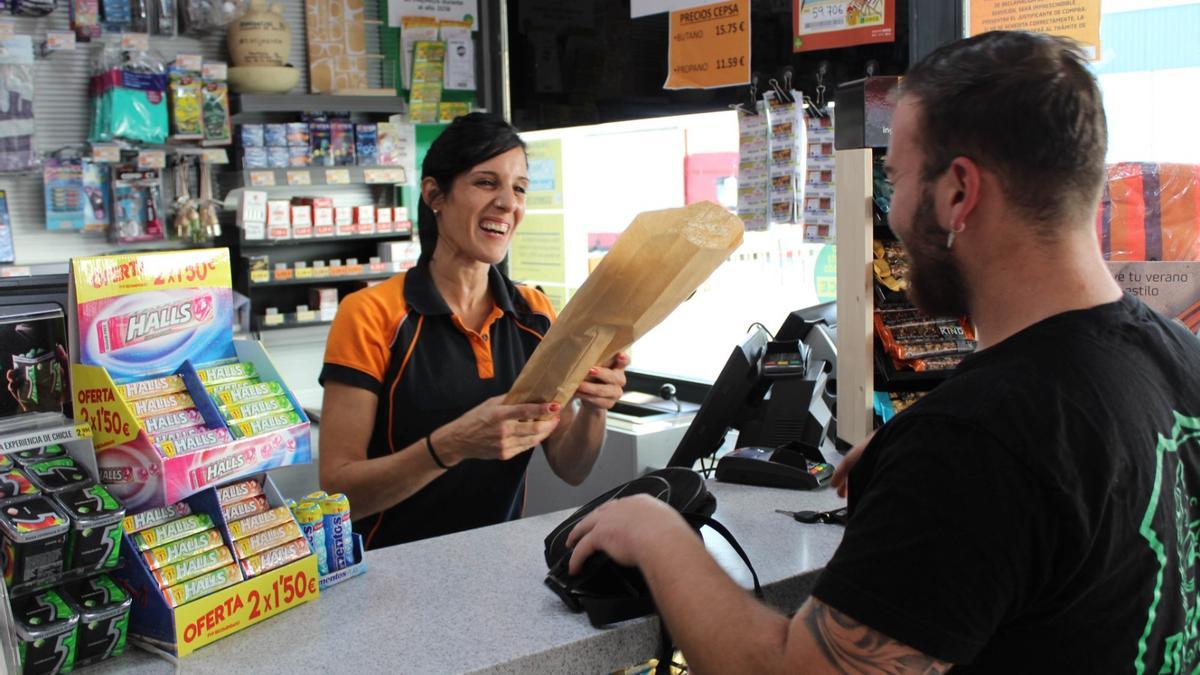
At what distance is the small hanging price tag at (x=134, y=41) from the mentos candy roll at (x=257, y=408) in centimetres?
350

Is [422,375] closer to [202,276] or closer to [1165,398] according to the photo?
[202,276]

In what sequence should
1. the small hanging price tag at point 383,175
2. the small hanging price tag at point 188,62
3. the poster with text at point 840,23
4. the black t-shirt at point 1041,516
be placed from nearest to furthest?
the black t-shirt at point 1041,516
the poster with text at point 840,23
the small hanging price tag at point 188,62
the small hanging price tag at point 383,175

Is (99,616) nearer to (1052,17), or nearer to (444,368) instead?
(444,368)

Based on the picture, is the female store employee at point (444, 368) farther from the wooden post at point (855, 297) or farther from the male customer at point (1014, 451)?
the male customer at point (1014, 451)

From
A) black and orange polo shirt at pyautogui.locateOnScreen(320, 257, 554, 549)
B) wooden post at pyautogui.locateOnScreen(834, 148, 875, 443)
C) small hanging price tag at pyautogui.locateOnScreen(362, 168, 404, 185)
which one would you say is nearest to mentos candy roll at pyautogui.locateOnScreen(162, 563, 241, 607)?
black and orange polo shirt at pyautogui.locateOnScreen(320, 257, 554, 549)

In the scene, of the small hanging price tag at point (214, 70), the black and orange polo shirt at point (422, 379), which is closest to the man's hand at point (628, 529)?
the black and orange polo shirt at point (422, 379)

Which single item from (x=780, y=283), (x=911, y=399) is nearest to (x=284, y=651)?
(x=911, y=399)

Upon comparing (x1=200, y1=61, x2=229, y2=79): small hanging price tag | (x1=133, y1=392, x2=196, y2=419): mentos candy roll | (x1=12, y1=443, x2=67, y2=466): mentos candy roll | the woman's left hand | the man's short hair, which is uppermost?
(x1=200, y1=61, x2=229, y2=79): small hanging price tag

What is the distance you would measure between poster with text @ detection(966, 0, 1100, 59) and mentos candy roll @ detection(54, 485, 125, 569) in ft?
7.15

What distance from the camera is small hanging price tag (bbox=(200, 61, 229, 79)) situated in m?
4.59

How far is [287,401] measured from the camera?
159 cm

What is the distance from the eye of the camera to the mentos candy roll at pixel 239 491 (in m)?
1.49

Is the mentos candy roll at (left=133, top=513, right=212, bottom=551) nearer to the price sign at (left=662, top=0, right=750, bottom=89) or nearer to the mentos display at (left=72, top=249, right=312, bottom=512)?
the mentos display at (left=72, top=249, right=312, bottom=512)

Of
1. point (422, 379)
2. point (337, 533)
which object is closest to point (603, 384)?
point (422, 379)
